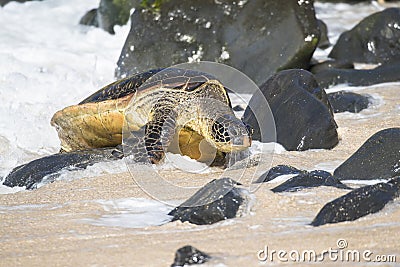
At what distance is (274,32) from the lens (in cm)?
859

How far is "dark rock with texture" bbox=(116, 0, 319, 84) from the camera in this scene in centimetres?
845

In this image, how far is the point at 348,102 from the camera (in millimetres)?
6559

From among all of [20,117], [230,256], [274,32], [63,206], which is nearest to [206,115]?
[63,206]

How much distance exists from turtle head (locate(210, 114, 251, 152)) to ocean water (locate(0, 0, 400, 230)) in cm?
64

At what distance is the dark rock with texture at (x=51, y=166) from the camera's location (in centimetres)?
468

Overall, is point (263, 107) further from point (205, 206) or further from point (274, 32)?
point (274, 32)

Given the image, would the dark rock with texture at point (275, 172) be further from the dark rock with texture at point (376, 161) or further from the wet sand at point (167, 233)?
the dark rock with texture at point (376, 161)

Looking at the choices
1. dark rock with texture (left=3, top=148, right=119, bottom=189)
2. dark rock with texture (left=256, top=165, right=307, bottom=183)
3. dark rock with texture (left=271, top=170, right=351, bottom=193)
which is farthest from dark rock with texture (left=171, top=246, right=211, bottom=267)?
dark rock with texture (left=3, top=148, right=119, bottom=189)

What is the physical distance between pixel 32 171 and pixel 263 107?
195 cm

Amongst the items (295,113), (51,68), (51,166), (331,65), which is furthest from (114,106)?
(51,68)

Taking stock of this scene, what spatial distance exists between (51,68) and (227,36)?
2.50 meters

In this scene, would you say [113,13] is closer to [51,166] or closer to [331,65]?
[331,65]

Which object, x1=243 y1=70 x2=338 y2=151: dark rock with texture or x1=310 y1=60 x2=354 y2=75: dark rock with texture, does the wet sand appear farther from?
x1=310 y1=60 x2=354 y2=75: dark rock with texture

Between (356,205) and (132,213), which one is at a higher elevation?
(356,205)
